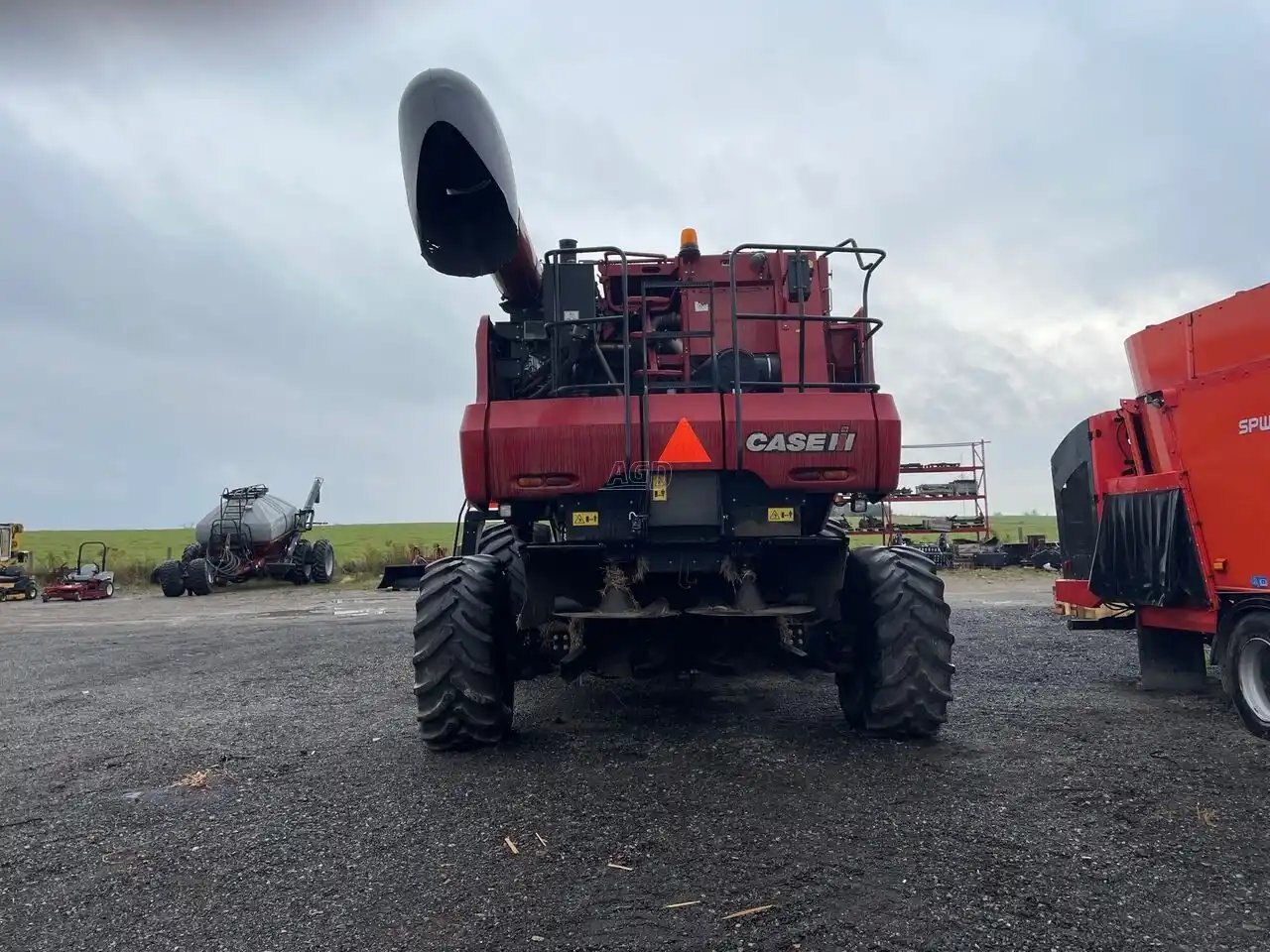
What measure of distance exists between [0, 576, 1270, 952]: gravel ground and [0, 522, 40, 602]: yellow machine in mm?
20264

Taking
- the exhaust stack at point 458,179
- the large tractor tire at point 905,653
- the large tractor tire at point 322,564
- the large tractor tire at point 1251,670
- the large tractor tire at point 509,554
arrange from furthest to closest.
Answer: the large tractor tire at point 322,564, the large tractor tire at point 509,554, the large tractor tire at point 1251,670, the large tractor tire at point 905,653, the exhaust stack at point 458,179

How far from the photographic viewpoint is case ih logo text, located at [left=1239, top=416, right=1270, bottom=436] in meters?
5.70

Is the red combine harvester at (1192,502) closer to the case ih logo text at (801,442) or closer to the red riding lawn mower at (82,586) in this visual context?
the case ih logo text at (801,442)

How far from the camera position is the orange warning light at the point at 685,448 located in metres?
4.91

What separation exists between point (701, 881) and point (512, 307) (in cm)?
383

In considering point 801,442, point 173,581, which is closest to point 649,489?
point 801,442

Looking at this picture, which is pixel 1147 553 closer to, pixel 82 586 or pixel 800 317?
pixel 800 317

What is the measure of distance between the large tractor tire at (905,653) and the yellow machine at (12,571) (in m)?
26.0

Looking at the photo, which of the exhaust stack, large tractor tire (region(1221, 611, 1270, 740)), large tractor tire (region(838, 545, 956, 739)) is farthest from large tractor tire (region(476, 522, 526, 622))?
large tractor tire (region(1221, 611, 1270, 740))

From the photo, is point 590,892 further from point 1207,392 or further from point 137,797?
point 1207,392

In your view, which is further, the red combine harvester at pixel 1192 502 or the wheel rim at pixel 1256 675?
the red combine harvester at pixel 1192 502

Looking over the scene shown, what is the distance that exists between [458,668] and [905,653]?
254 cm

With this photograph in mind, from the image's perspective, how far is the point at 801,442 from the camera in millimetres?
4965

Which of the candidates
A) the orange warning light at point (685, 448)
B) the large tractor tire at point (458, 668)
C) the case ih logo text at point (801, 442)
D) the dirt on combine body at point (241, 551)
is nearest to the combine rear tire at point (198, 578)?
the dirt on combine body at point (241, 551)
